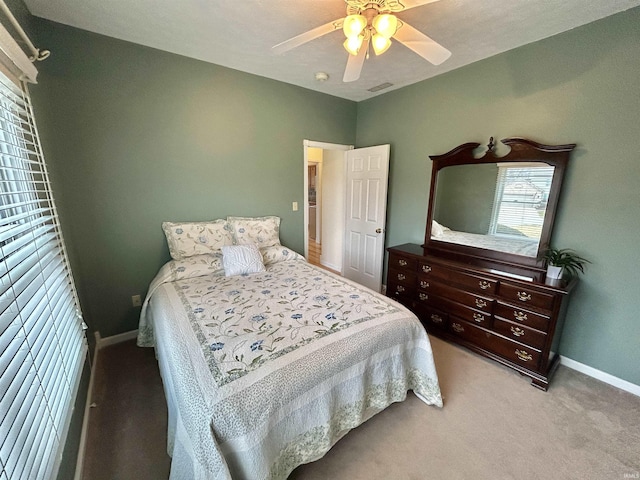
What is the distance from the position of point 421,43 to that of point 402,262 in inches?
73.3

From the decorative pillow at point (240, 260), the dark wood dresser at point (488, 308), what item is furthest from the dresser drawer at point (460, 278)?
the decorative pillow at point (240, 260)

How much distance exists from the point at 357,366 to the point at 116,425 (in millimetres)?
1517

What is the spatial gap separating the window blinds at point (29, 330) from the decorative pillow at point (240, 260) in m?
1.03

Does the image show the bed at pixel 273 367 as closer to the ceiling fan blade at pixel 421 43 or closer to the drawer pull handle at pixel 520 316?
the drawer pull handle at pixel 520 316

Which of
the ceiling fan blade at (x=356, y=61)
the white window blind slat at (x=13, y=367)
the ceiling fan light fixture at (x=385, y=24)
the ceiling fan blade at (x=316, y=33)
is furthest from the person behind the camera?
the ceiling fan blade at (x=356, y=61)

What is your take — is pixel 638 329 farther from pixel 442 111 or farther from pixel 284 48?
pixel 284 48

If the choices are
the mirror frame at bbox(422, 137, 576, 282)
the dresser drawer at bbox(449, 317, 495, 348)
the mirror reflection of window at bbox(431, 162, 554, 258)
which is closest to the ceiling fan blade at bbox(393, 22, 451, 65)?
the mirror frame at bbox(422, 137, 576, 282)

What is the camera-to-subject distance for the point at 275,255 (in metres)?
2.73

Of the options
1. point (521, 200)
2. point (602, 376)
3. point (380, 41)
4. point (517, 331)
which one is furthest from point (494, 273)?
point (380, 41)

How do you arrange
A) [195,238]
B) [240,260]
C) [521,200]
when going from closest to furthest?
[521,200], [240,260], [195,238]

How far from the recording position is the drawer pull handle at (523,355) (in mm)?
2013

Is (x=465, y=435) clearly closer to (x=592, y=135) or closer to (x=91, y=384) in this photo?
(x=592, y=135)

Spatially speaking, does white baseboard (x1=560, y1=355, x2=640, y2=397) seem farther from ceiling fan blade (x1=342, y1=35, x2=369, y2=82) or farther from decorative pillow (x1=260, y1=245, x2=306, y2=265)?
ceiling fan blade (x1=342, y1=35, x2=369, y2=82)

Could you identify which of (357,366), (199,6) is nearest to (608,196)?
(357,366)
